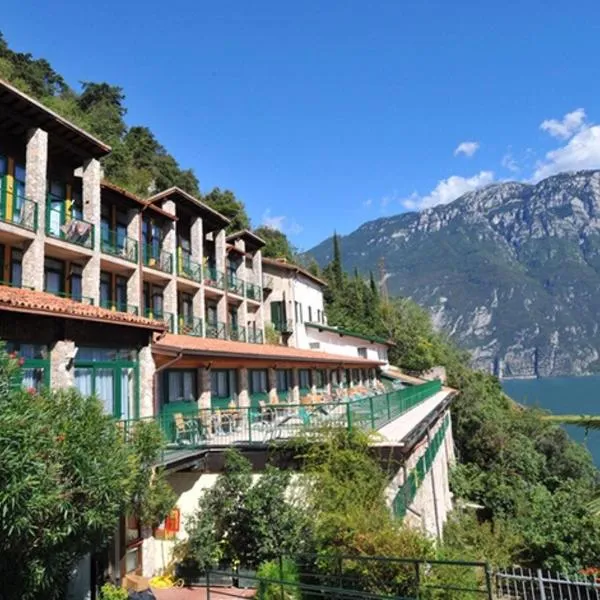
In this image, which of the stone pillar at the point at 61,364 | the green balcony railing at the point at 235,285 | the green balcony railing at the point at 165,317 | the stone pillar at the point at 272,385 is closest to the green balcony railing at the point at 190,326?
the green balcony railing at the point at 165,317

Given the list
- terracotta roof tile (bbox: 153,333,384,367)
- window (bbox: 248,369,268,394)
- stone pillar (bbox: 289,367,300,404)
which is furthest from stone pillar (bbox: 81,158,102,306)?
stone pillar (bbox: 289,367,300,404)

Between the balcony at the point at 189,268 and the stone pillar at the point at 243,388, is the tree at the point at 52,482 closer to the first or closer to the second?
the stone pillar at the point at 243,388

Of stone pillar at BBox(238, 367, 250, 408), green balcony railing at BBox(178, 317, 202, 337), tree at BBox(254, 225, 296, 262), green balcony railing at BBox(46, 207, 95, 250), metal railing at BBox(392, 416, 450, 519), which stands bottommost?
metal railing at BBox(392, 416, 450, 519)

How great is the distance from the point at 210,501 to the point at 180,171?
49.7 meters

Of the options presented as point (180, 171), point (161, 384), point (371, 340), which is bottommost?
point (161, 384)

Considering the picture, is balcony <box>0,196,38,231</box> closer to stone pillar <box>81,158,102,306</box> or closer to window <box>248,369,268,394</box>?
stone pillar <box>81,158,102,306</box>

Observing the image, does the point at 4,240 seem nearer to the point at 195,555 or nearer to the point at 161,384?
the point at 161,384

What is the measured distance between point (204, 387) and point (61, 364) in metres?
7.52

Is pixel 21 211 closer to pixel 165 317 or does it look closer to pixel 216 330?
pixel 165 317

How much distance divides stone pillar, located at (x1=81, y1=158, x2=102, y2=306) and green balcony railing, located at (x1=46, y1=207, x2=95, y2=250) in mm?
261

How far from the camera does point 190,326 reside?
28172mm

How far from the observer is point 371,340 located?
157ft

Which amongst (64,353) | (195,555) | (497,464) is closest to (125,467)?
(64,353)

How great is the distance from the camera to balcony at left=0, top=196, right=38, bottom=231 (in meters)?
A: 17.9
